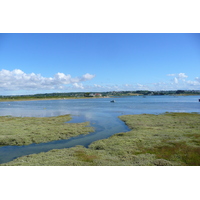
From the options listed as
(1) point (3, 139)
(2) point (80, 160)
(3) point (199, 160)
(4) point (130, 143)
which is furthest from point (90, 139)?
(3) point (199, 160)

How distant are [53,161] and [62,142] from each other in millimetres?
7950

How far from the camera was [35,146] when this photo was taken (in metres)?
19.6

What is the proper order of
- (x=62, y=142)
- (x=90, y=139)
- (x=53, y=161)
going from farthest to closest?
(x=90, y=139) < (x=62, y=142) < (x=53, y=161)

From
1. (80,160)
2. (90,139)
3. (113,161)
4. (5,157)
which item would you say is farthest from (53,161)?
(90,139)

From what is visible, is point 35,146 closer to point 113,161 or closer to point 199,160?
point 113,161

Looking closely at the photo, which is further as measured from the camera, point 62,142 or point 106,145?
point 62,142

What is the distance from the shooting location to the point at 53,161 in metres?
13.3

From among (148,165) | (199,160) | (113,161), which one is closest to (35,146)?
(113,161)

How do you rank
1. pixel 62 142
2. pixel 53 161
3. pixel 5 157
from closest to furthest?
pixel 53 161
pixel 5 157
pixel 62 142

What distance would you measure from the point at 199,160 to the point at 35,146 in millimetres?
16608

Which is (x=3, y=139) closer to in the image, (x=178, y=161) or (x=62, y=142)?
(x=62, y=142)

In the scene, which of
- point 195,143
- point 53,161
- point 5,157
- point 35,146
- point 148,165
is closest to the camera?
point 148,165

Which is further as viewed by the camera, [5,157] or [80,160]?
[5,157]

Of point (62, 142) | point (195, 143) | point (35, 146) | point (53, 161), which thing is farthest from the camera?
point (62, 142)
